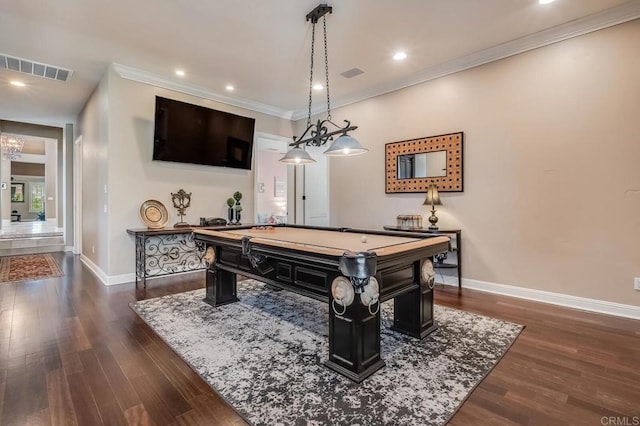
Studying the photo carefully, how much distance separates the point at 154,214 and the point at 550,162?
16.8 ft

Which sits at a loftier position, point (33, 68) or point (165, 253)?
point (33, 68)

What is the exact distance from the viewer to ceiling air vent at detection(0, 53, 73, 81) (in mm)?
3875

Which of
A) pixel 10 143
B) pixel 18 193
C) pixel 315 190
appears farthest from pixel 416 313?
pixel 18 193

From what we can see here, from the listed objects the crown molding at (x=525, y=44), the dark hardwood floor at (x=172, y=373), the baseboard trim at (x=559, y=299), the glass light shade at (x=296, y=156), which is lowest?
the dark hardwood floor at (x=172, y=373)

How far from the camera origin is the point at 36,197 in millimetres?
16703

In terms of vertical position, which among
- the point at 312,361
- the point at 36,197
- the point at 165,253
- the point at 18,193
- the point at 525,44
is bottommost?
the point at 312,361

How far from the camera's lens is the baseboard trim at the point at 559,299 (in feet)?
9.83

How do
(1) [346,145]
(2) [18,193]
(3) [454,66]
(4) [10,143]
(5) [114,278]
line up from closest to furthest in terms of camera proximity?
(1) [346,145]
(3) [454,66]
(5) [114,278]
(4) [10,143]
(2) [18,193]

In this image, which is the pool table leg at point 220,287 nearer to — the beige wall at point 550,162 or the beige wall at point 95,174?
the beige wall at point 95,174

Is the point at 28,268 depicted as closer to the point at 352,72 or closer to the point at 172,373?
the point at 172,373

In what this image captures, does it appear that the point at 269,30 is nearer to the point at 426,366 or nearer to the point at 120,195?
the point at 120,195

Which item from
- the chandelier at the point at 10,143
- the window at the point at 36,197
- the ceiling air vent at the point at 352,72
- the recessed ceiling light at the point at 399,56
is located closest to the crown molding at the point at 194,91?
the ceiling air vent at the point at 352,72

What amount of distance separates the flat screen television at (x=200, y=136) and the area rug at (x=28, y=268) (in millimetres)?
2582

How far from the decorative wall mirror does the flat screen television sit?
98.6 inches
